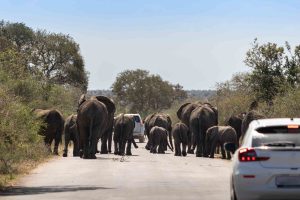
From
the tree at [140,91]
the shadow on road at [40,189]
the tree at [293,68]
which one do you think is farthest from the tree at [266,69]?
the tree at [140,91]

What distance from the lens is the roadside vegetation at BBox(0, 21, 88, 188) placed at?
875 inches

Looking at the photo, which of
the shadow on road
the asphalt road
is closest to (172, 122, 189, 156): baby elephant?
the asphalt road

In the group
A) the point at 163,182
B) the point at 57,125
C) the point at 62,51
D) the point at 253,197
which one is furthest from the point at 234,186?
the point at 62,51

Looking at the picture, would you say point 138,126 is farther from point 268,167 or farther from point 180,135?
point 268,167

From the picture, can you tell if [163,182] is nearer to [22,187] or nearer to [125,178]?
[125,178]

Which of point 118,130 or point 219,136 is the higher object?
point 118,130

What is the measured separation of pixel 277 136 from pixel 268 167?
0.69m

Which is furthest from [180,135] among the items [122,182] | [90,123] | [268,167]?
[268,167]

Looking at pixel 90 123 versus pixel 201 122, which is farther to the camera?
pixel 201 122

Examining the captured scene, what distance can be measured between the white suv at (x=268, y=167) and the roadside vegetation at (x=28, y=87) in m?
7.99

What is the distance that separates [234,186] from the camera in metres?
14.4

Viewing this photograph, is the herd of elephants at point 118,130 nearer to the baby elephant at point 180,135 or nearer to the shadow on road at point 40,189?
the baby elephant at point 180,135

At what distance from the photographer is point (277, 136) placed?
14320 mm

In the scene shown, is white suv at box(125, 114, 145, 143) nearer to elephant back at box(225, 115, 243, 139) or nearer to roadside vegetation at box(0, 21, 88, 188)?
roadside vegetation at box(0, 21, 88, 188)
